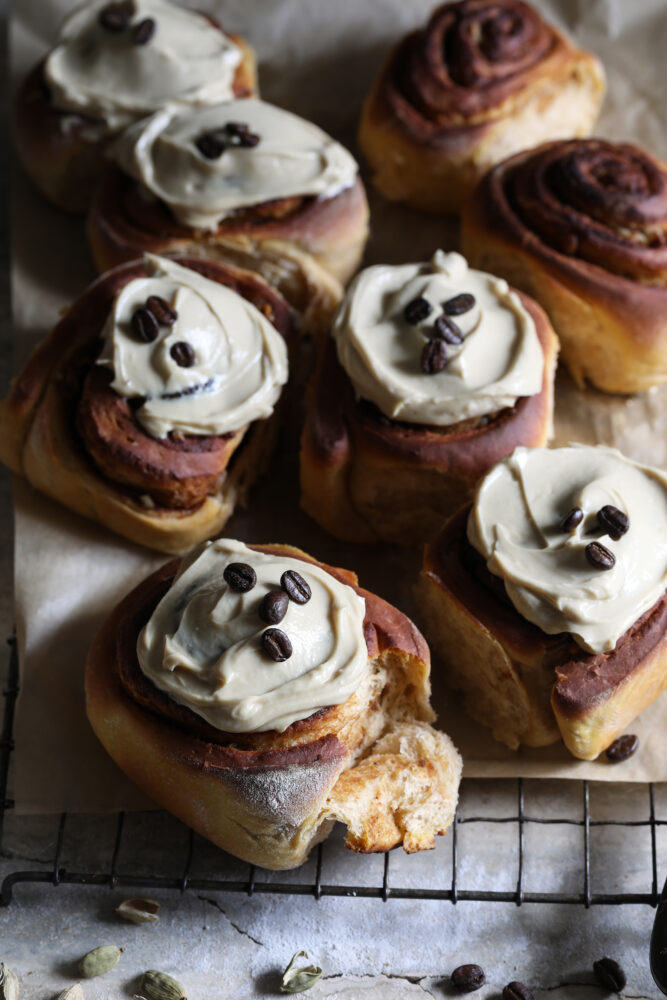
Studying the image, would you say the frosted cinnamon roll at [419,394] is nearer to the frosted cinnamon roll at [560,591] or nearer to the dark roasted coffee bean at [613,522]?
the frosted cinnamon roll at [560,591]

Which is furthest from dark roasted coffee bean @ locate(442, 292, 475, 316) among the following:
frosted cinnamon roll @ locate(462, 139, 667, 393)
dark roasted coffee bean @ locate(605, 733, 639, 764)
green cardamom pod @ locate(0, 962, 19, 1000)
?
green cardamom pod @ locate(0, 962, 19, 1000)

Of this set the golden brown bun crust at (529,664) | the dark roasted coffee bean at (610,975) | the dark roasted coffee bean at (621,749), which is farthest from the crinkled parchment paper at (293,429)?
the dark roasted coffee bean at (610,975)

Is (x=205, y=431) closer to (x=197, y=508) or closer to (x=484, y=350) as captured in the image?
(x=197, y=508)

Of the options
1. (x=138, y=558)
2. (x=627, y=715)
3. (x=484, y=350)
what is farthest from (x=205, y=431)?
(x=627, y=715)

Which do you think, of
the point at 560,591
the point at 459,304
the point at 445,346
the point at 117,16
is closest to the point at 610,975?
the point at 560,591

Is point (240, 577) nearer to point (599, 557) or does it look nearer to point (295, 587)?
point (295, 587)

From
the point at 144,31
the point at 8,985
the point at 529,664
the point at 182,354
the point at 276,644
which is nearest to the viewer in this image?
the point at 276,644

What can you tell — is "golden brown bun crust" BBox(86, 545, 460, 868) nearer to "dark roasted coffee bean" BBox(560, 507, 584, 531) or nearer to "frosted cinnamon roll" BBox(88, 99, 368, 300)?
"dark roasted coffee bean" BBox(560, 507, 584, 531)
